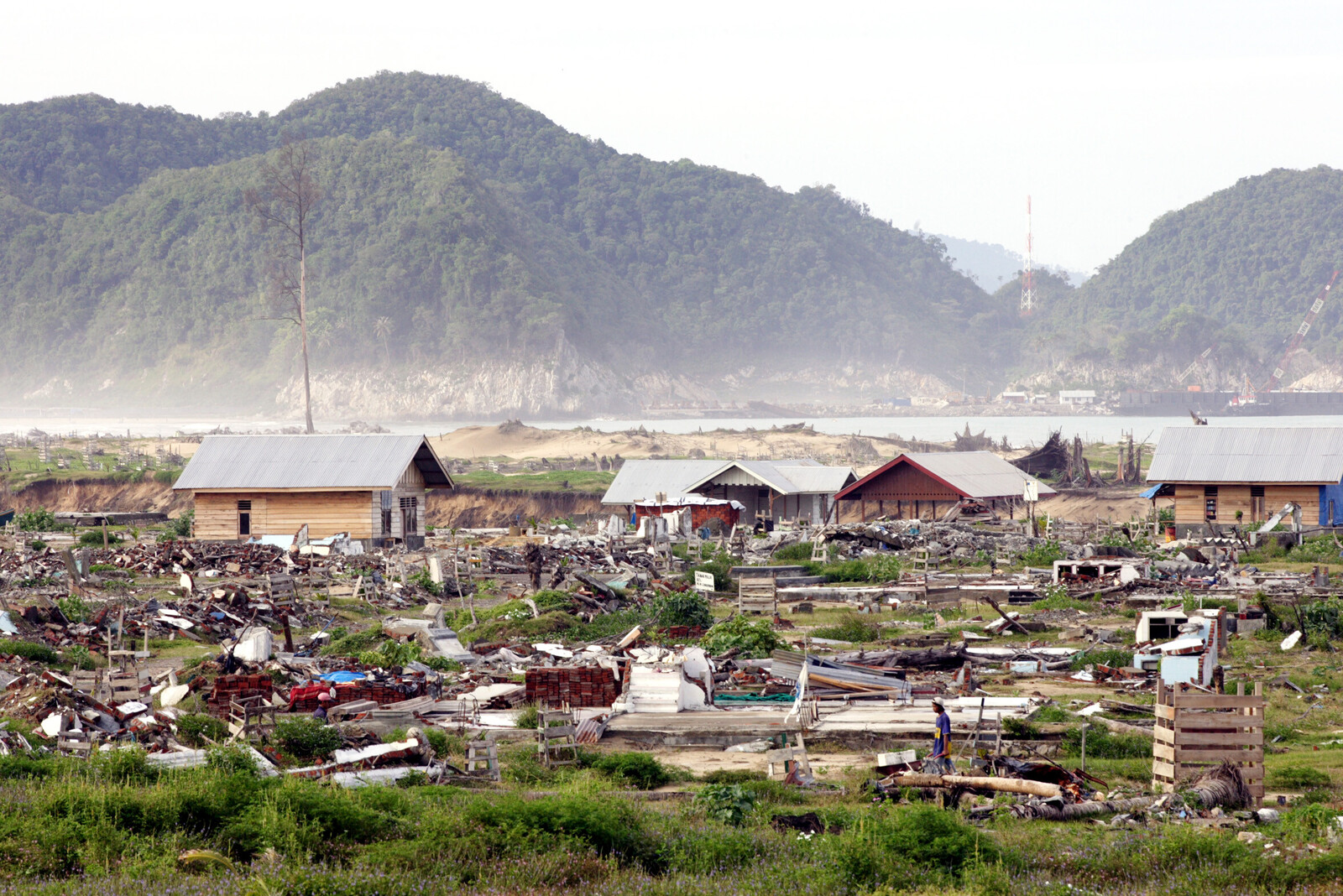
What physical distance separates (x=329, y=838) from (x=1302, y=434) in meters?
40.7

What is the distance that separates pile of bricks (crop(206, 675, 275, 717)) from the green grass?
47257 millimetres

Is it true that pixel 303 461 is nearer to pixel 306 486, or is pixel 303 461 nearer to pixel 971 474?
pixel 306 486

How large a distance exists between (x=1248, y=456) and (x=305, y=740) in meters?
36.2

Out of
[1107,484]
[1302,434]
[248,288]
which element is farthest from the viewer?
[248,288]

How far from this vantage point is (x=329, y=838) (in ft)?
36.8

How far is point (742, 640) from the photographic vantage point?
2319 centimetres

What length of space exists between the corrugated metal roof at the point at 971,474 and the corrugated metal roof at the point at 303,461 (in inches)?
658

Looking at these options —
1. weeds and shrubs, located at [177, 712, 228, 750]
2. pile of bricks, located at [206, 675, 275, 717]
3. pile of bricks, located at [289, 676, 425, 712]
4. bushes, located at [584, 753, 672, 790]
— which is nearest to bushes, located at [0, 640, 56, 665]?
pile of bricks, located at [206, 675, 275, 717]

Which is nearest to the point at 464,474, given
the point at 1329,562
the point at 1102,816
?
the point at 1329,562

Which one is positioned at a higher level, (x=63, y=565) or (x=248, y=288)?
→ (x=248, y=288)

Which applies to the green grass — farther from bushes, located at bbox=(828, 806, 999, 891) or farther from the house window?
bushes, located at bbox=(828, 806, 999, 891)

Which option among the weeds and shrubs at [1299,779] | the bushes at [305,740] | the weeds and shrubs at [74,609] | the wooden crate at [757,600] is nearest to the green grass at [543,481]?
the wooden crate at [757,600]

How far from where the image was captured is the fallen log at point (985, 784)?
43.2 feet

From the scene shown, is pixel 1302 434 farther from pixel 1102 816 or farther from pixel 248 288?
pixel 248 288
